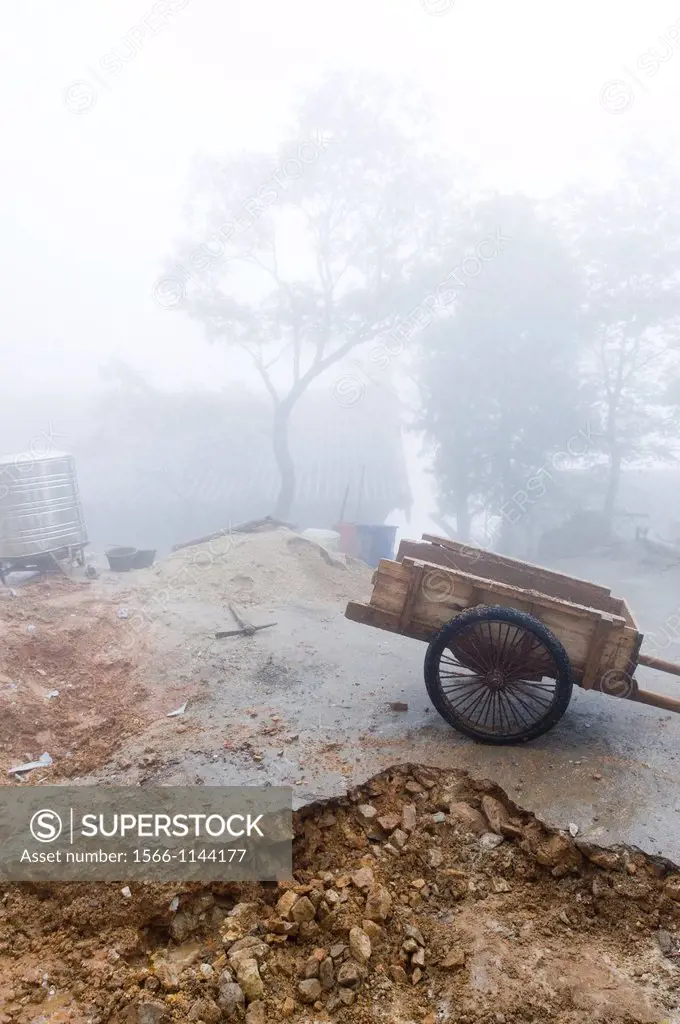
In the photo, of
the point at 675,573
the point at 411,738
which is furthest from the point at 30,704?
the point at 675,573

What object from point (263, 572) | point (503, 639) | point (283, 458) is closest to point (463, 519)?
point (283, 458)

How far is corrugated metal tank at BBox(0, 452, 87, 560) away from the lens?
1074cm

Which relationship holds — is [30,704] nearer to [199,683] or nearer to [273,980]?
[199,683]

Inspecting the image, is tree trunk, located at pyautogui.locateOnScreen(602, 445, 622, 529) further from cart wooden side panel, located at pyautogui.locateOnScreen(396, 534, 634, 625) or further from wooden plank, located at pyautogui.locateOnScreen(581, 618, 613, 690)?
wooden plank, located at pyautogui.locateOnScreen(581, 618, 613, 690)

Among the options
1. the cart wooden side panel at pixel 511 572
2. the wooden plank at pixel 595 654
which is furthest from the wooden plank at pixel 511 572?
the wooden plank at pixel 595 654

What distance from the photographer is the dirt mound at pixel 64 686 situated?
174 inches

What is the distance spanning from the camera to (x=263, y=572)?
10.0 meters

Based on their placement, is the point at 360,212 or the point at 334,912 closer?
the point at 334,912

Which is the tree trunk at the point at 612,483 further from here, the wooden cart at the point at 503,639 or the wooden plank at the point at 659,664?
the wooden cart at the point at 503,639

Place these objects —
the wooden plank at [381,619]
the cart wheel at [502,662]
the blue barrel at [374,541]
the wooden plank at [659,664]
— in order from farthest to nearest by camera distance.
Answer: the blue barrel at [374,541], the wooden plank at [659,664], the wooden plank at [381,619], the cart wheel at [502,662]

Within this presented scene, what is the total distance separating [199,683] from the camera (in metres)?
5.52

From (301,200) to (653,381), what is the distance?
1426 cm

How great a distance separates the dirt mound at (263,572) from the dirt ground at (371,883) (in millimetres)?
3837

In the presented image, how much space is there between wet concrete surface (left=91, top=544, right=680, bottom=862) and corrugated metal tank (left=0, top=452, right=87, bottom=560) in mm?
6109
